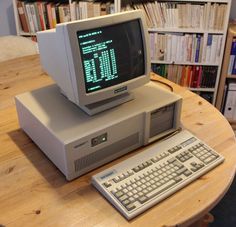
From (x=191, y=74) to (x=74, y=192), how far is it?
191cm

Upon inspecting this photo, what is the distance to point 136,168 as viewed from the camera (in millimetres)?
1073

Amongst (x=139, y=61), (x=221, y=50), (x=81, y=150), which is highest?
(x=139, y=61)

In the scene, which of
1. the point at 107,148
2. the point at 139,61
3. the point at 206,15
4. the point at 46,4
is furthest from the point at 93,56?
the point at 46,4

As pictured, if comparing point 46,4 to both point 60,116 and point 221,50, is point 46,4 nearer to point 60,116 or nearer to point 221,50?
point 221,50

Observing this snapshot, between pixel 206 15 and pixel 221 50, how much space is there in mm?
294

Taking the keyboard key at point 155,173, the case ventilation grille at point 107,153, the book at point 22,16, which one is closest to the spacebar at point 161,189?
the keyboard key at point 155,173

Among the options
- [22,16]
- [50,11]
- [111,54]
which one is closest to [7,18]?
[22,16]

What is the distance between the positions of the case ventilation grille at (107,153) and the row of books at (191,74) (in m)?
1.62

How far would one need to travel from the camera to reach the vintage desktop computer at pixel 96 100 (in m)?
1.05

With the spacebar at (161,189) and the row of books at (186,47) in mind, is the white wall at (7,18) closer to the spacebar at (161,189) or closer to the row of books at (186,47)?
the row of books at (186,47)

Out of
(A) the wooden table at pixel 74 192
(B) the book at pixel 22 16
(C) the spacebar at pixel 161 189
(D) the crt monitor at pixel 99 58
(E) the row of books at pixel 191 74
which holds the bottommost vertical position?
(E) the row of books at pixel 191 74

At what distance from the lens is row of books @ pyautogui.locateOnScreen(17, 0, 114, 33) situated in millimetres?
2555

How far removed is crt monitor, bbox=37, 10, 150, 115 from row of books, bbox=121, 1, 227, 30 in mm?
1380

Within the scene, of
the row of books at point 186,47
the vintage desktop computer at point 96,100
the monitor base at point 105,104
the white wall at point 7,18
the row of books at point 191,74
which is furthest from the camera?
the white wall at point 7,18
